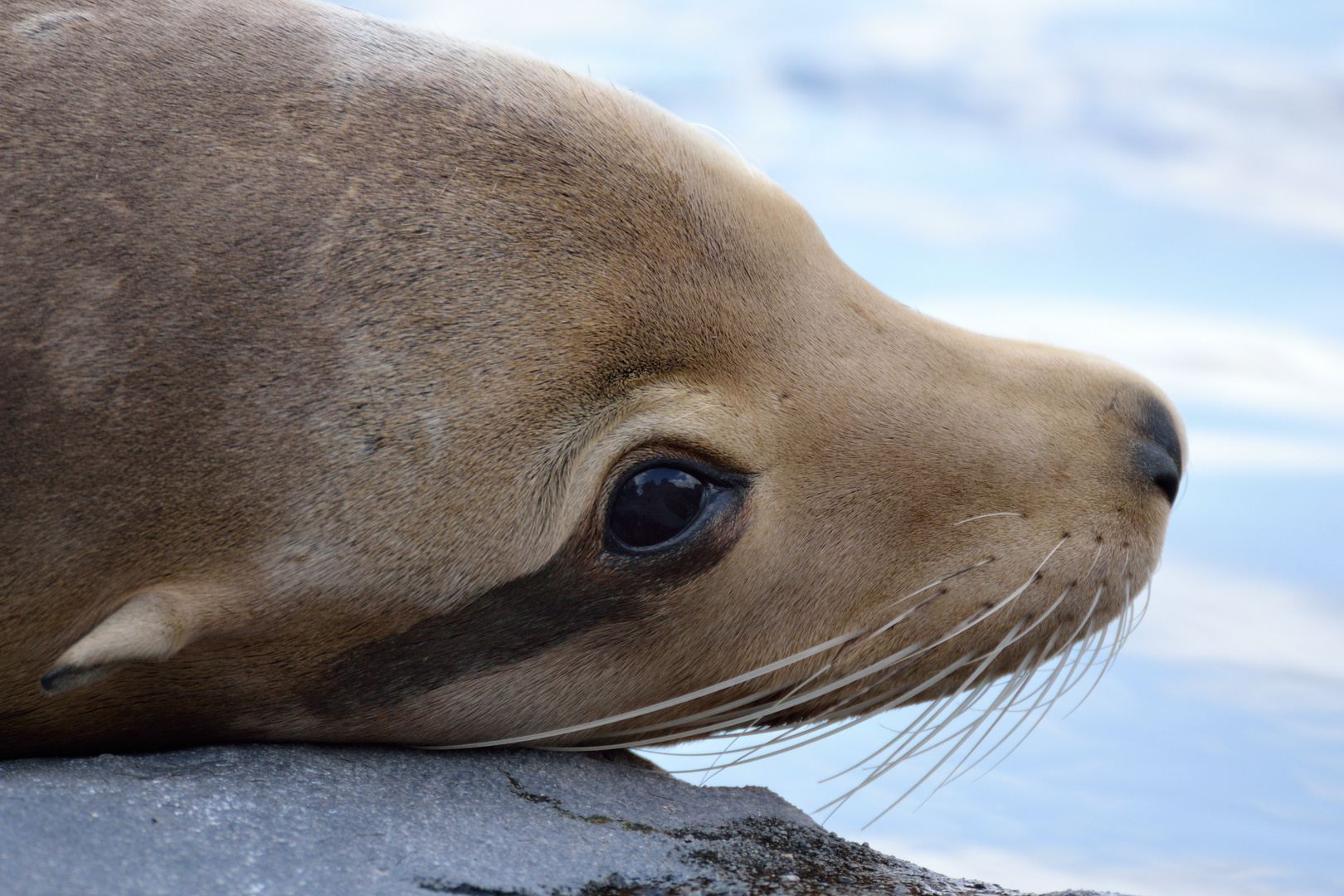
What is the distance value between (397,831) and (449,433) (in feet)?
3.07

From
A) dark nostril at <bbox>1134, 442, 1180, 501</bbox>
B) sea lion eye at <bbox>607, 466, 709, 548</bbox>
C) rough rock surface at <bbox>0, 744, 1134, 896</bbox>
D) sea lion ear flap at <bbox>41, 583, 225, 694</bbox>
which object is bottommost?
rough rock surface at <bbox>0, 744, 1134, 896</bbox>

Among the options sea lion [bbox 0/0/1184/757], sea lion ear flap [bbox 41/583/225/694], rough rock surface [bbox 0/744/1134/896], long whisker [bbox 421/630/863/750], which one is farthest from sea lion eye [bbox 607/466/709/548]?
sea lion ear flap [bbox 41/583/225/694]

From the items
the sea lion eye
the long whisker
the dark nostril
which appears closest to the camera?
the sea lion eye

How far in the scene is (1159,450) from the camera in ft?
11.8

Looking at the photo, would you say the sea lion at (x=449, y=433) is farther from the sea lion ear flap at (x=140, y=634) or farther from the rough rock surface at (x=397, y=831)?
the rough rock surface at (x=397, y=831)

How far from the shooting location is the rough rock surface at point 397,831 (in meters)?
2.41

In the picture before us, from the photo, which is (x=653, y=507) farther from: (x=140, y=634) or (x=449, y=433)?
(x=140, y=634)

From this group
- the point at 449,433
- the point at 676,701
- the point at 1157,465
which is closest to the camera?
the point at 449,433

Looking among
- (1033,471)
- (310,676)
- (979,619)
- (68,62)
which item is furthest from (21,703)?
(1033,471)

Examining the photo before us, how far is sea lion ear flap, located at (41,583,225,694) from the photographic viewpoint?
274 cm

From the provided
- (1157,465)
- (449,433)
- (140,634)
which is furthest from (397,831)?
(1157,465)

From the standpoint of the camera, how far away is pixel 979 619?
3.33 m

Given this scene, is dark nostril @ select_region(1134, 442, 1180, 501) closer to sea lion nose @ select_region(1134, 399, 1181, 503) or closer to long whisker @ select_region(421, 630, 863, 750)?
Answer: sea lion nose @ select_region(1134, 399, 1181, 503)

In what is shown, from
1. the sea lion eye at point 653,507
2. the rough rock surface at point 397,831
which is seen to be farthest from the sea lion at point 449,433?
the rough rock surface at point 397,831
